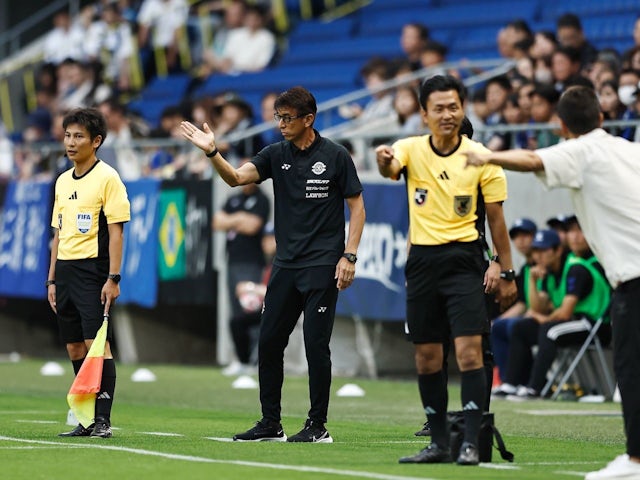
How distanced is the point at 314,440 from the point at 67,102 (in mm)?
17845

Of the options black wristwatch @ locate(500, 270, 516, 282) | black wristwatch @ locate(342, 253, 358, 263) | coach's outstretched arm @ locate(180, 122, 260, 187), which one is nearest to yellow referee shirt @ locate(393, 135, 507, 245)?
black wristwatch @ locate(500, 270, 516, 282)

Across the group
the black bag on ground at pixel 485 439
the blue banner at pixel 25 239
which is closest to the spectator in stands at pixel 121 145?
the blue banner at pixel 25 239

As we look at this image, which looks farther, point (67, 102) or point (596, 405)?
point (67, 102)

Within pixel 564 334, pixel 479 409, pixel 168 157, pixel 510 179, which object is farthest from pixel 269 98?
pixel 479 409

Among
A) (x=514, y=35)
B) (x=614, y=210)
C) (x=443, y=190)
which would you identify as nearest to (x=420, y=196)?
(x=443, y=190)

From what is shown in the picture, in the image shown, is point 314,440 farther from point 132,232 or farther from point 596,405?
point 132,232

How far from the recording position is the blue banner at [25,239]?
878 inches

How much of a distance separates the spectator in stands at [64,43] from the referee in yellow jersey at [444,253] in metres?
20.5

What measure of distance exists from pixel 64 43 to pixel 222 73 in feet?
13.9

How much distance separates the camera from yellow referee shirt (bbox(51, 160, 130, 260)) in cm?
1065

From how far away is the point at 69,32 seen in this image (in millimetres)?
29781

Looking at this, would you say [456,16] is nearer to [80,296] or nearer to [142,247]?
[142,247]

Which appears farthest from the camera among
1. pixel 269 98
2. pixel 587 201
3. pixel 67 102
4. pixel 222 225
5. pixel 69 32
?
pixel 69 32

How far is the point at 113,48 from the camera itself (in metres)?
28.5
